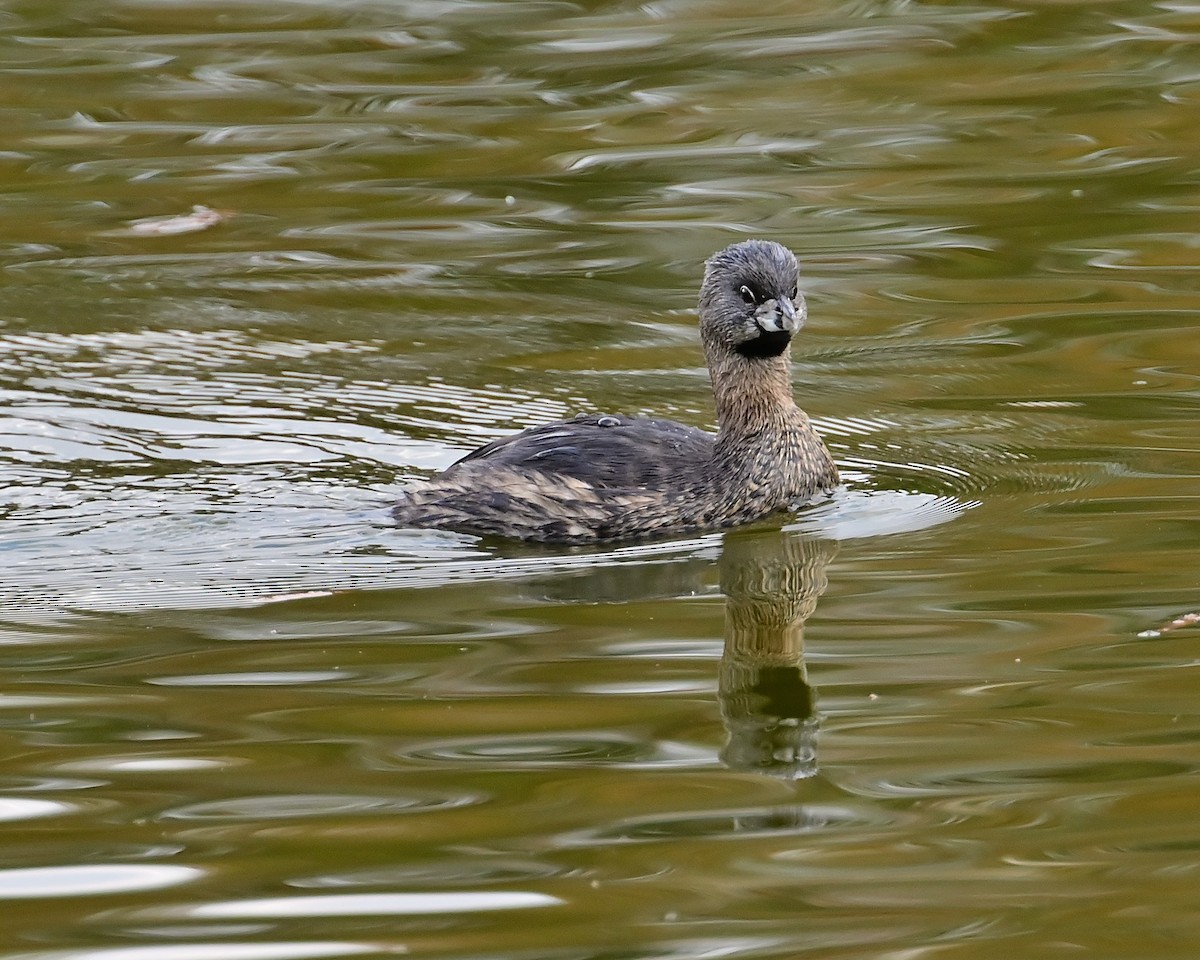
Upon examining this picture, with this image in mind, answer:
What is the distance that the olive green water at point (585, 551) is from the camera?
520 centimetres

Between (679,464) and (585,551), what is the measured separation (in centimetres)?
68

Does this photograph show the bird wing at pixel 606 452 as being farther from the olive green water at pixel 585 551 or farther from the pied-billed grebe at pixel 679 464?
the olive green water at pixel 585 551

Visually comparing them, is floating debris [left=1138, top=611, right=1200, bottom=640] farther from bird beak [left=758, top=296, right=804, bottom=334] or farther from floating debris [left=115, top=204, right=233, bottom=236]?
floating debris [left=115, top=204, right=233, bottom=236]

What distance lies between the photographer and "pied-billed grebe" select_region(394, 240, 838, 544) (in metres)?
8.84

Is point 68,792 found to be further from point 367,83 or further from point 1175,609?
point 367,83

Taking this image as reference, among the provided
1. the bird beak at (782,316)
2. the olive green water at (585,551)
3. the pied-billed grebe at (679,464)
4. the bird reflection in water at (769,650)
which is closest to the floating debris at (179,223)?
the olive green water at (585,551)

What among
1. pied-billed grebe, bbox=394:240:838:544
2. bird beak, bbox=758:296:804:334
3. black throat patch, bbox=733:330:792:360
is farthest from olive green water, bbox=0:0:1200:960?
bird beak, bbox=758:296:804:334

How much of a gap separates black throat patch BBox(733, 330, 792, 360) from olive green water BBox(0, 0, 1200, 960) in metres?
0.67

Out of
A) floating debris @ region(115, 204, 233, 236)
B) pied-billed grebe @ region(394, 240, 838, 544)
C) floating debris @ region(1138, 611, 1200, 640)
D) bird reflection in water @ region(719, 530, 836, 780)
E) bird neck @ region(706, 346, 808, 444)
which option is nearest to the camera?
bird reflection in water @ region(719, 530, 836, 780)

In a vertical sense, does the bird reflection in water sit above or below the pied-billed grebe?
below

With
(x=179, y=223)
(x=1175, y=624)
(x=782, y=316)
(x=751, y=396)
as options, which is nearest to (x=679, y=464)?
(x=751, y=396)

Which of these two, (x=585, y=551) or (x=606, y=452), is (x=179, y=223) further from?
(x=585, y=551)

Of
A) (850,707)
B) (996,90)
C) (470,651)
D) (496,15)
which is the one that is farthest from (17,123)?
(850,707)

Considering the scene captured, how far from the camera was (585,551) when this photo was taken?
340 inches
